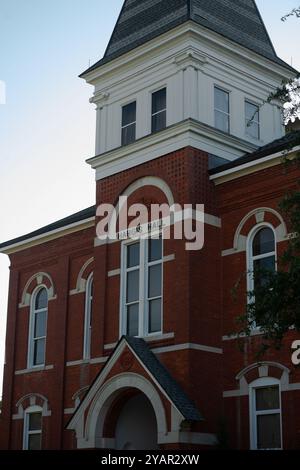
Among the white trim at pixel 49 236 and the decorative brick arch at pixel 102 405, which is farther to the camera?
the white trim at pixel 49 236

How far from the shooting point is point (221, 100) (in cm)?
2612

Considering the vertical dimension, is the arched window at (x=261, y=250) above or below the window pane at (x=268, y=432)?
above

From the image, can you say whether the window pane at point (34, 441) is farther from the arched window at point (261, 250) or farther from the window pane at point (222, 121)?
the window pane at point (222, 121)

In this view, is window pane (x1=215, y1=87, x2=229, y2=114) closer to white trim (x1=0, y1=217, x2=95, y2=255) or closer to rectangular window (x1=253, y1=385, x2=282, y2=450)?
white trim (x1=0, y1=217, x2=95, y2=255)

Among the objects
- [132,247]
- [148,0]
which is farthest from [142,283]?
[148,0]

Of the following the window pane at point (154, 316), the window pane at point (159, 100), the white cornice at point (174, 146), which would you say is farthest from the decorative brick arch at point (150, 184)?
the window pane at point (154, 316)

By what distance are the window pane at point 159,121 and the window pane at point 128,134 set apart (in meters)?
0.92

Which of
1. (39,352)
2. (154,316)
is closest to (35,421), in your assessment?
(39,352)

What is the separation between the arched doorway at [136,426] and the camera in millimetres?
24234

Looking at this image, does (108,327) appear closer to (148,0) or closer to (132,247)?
(132,247)

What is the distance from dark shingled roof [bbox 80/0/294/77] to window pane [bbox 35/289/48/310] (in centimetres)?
835

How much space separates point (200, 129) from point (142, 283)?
4.92 meters

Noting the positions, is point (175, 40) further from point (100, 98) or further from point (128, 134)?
point (100, 98)

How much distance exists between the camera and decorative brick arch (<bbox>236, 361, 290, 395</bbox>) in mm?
21422
